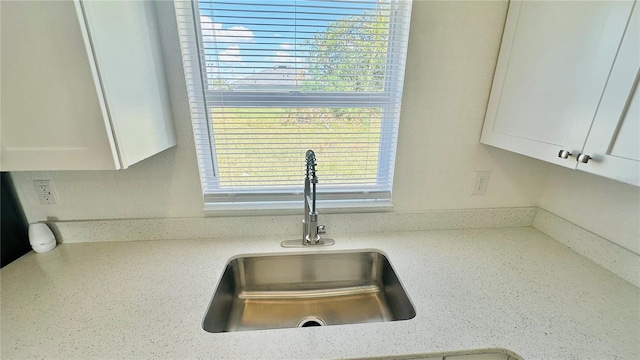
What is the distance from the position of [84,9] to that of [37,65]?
211mm

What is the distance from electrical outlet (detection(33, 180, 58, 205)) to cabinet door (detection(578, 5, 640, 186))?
6.56 feet

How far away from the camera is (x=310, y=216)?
1.11 metres

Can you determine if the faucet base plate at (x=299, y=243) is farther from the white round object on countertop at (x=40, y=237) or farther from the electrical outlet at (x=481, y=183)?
the white round object on countertop at (x=40, y=237)

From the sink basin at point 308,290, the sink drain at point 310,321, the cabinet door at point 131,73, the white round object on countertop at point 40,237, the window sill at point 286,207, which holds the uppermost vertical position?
the cabinet door at point 131,73

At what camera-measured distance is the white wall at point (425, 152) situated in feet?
3.45

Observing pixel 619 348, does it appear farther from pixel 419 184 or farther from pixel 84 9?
pixel 84 9

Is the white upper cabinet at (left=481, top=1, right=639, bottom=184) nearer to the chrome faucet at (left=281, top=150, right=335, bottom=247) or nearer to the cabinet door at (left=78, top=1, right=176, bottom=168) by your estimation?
the chrome faucet at (left=281, top=150, right=335, bottom=247)

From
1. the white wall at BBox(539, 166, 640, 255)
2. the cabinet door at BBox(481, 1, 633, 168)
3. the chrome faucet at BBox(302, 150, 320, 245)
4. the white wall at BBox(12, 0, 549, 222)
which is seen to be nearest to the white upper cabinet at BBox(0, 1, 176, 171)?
the white wall at BBox(12, 0, 549, 222)

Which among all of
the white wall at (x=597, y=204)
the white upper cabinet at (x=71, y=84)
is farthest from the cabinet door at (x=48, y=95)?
the white wall at (x=597, y=204)

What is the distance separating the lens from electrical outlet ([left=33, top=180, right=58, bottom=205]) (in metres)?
1.08

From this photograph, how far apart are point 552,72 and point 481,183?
569 mm

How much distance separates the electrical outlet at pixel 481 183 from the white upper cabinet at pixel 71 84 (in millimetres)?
1470

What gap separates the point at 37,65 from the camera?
0.69 meters

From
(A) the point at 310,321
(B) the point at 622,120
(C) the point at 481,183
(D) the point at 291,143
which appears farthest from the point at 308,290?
(B) the point at 622,120
